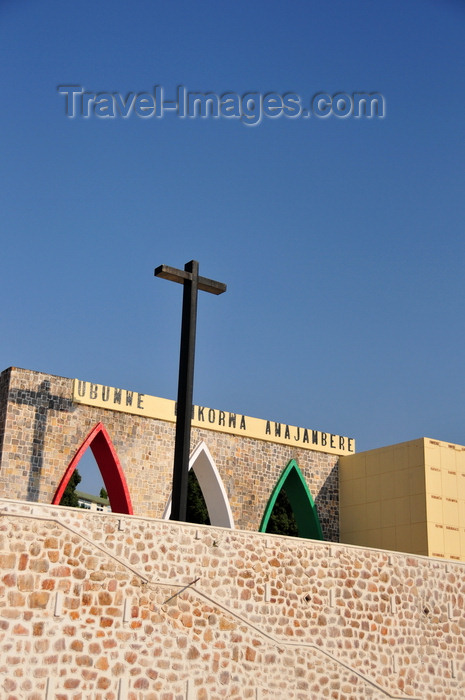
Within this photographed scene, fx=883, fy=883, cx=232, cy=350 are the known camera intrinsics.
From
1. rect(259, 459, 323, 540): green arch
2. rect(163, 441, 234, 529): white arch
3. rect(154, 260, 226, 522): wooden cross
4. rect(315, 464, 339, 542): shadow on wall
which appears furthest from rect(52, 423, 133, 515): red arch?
rect(315, 464, 339, 542): shadow on wall

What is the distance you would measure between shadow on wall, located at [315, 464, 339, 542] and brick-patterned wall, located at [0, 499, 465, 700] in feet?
18.4

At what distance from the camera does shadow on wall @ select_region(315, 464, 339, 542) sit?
1886 centimetres

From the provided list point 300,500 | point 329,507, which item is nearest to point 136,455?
point 300,500

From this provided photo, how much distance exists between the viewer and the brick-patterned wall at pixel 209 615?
9.67 m

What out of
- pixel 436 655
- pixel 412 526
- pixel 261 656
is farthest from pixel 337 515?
pixel 261 656

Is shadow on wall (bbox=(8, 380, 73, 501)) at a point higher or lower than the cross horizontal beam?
lower

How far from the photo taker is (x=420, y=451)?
57.2ft

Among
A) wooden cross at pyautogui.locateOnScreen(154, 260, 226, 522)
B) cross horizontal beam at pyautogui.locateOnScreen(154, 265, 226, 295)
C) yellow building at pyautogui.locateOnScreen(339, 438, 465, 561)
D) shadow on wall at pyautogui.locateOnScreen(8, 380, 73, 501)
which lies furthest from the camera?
yellow building at pyautogui.locateOnScreen(339, 438, 465, 561)

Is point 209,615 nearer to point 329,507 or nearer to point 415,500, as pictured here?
point 415,500

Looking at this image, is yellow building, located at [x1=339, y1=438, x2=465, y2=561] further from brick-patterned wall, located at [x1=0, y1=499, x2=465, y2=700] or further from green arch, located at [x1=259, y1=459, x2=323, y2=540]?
brick-patterned wall, located at [x1=0, y1=499, x2=465, y2=700]

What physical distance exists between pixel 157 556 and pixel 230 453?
7414 mm

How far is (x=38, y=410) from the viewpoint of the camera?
1614 centimetres

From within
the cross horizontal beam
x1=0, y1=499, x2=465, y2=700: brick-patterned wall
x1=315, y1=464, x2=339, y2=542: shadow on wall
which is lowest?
x1=0, y1=499, x2=465, y2=700: brick-patterned wall

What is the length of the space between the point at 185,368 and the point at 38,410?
443cm
